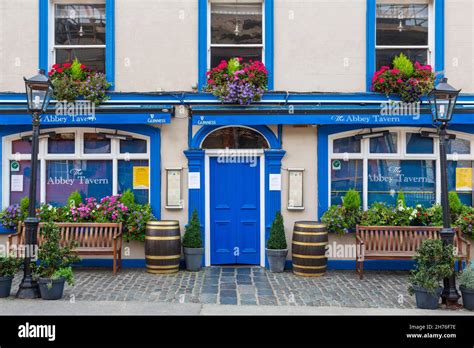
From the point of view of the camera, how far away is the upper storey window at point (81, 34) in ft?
31.7

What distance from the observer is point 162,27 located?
9.47 m

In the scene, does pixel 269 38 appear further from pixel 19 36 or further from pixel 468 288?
pixel 468 288

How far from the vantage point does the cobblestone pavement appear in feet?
23.4

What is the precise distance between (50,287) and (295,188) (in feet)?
15.9

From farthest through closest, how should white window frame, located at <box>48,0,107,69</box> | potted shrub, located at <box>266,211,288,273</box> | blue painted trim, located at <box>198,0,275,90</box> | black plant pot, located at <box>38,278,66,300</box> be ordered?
white window frame, located at <box>48,0,107,69</box>
blue painted trim, located at <box>198,0,275,90</box>
potted shrub, located at <box>266,211,288,273</box>
black plant pot, located at <box>38,278,66,300</box>

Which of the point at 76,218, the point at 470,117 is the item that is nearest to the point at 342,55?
the point at 470,117

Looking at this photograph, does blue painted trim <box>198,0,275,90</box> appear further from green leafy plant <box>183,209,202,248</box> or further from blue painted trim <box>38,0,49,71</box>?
blue painted trim <box>38,0,49,71</box>

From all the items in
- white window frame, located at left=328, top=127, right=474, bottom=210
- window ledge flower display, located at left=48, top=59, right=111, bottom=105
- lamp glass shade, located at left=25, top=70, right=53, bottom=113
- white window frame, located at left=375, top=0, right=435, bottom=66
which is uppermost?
white window frame, located at left=375, top=0, right=435, bottom=66

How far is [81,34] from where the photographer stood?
976 cm

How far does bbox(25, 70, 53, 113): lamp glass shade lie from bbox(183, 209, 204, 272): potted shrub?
339 cm

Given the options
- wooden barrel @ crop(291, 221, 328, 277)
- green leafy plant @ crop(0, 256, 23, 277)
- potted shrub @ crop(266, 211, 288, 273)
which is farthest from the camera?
potted shrub @ crop(266, 211, 288, 273)

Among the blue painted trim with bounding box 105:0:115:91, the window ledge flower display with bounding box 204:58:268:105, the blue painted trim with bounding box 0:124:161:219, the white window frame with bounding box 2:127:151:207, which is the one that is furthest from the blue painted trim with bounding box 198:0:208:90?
the blue painted trim with bounding box 105:0:115:91

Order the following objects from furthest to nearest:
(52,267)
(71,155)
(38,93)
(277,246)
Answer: (71,155), (277,246), (38,93), (52,267)

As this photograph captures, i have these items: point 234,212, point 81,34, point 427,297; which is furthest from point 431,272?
point 81,34
